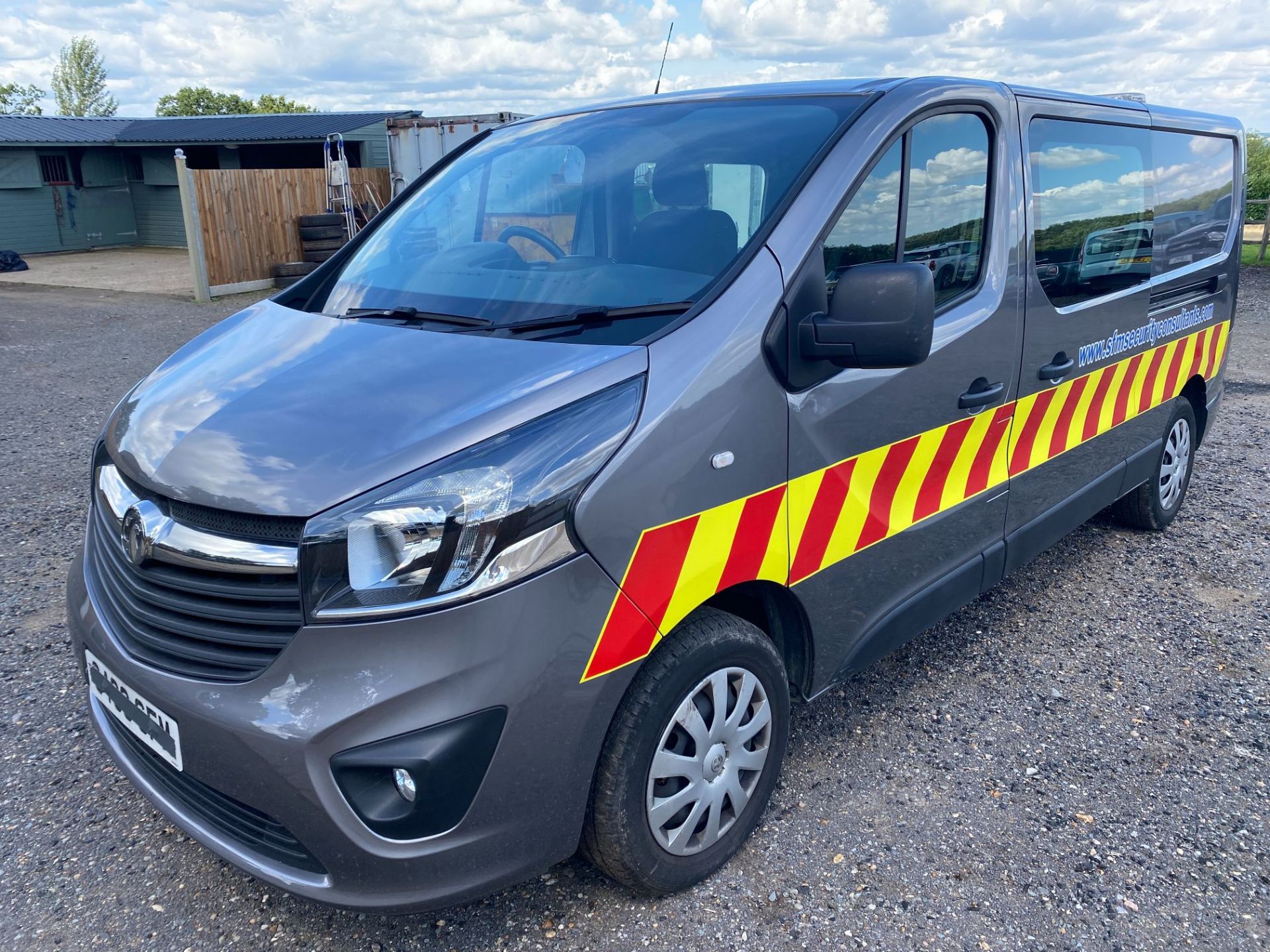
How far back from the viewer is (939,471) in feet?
9.31

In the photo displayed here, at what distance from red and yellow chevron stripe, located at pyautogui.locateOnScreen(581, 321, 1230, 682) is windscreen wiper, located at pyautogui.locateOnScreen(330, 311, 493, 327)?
796mm

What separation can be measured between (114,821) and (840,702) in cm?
224

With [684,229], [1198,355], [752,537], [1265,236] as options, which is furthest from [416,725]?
[1265,236]

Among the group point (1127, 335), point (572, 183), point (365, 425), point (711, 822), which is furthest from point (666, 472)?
point (1127, 335)

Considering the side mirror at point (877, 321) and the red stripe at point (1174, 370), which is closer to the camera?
the side mirror at point (877, 321)

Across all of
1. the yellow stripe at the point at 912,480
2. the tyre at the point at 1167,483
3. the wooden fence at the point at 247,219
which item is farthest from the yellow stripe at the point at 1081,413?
the wooden fence at the point at 247,219

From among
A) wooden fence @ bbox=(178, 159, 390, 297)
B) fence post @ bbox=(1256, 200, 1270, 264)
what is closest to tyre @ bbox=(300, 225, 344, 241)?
wooden fence @ bbox=(178, 159, 390, 297)

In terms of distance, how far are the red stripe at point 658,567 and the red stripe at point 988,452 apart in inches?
50.7

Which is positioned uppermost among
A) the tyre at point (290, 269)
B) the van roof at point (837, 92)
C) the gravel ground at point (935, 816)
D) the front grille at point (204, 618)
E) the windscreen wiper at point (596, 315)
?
the van roof at point (837, 92)

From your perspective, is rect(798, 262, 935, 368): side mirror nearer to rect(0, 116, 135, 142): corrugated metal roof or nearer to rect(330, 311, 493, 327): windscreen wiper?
rect(330, 311, 493, 327): windscreen wiper

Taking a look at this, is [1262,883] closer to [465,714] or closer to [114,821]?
[465,714]

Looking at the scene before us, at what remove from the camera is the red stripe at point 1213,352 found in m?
4.71

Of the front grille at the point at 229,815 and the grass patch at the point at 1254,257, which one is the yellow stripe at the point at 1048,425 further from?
the grass patch at the point at 1254,257

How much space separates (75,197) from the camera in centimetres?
2636
